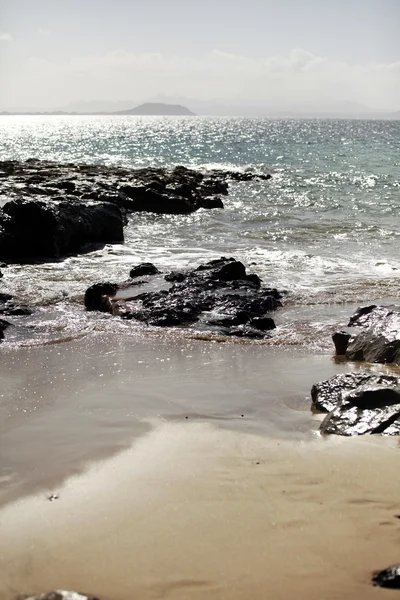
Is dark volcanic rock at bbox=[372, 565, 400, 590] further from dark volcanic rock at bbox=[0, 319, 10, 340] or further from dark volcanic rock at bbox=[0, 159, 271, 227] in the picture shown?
dark volcanic rock at bbox=[0, 159, 271, 227]

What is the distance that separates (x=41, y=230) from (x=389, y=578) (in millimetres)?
15467

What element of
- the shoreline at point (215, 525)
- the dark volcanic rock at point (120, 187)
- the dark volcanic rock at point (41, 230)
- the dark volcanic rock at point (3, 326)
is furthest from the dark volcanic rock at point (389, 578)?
the dark volcanic rock at point (120, 187)

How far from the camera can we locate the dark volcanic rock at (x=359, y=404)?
6.08 m

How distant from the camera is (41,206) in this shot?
1834 cm

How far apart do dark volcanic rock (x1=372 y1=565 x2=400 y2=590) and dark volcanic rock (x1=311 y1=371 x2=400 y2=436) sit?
7.13 feet

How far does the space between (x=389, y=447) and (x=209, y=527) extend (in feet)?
6.68

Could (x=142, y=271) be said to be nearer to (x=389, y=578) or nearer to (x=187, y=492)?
(x=187, y=492)

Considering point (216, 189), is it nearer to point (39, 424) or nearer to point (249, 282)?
point (249, 282)

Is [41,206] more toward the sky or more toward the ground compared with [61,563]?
more toward the sky

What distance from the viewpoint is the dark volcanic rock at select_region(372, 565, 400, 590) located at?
3.77 metres

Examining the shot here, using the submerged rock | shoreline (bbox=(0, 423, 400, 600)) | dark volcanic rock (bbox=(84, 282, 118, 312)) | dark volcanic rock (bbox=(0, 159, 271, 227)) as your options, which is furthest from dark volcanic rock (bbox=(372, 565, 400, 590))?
dark volcanic rock (bbox=(0, 159, 271, 227))

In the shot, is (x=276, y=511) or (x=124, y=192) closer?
(x=276, y=511)

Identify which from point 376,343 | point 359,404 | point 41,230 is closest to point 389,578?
point 359,404

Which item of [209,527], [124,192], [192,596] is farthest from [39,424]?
[124,192]
